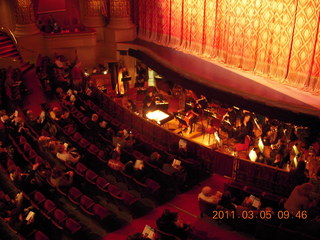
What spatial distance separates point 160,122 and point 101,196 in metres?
3.40

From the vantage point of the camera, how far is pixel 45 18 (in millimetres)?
15188

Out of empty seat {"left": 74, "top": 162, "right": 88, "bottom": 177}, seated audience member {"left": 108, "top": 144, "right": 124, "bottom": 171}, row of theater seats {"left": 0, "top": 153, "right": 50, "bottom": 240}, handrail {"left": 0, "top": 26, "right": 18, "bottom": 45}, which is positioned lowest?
row of theater seats {"left": 0, "top": 153, "right": 50, "bottom": 240}

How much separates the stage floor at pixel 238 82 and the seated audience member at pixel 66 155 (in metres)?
4.02

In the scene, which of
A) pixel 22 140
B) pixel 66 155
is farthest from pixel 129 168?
pixel 22 140

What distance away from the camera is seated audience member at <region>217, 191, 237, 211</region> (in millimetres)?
6709

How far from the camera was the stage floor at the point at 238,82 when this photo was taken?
903 centimetres

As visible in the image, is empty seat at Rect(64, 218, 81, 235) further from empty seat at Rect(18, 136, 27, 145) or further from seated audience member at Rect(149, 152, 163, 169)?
empty seat at Rect(18, 136, 27, 145)

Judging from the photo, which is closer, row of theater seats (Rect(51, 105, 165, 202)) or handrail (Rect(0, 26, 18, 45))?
row of theater seats (Rect(51, 105, 165, 202))

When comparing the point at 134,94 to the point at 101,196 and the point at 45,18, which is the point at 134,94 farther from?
the point at 101,196

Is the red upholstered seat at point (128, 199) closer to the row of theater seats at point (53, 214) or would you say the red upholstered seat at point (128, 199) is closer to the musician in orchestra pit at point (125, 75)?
the row of theater seats at point (53, 214)

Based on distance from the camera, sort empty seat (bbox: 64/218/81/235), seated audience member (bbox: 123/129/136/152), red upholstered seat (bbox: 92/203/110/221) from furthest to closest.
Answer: seated audience member (bbox: 123/129/136/152), red upholstered seat (bbox: 92/203/110/221), empty seat (bbox: 64/218/81/235)

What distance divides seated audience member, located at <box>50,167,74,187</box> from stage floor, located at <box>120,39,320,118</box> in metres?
4.59

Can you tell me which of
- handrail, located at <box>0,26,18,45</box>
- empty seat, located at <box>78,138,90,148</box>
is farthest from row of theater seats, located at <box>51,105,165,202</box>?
handrail, located at <box>0,26,18,45</box>

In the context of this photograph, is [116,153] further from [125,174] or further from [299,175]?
[299,175]
